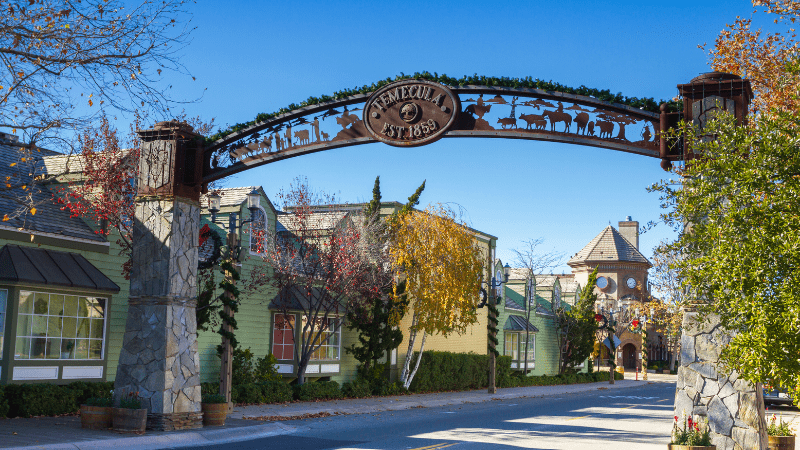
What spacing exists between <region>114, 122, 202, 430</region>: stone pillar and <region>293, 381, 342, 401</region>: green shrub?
9.64 m

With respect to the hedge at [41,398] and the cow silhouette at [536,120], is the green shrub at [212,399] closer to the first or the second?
the hedge at [41,398]

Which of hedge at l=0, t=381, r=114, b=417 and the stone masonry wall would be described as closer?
the stone masonry wall

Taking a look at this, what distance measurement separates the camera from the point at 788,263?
7.39 meters

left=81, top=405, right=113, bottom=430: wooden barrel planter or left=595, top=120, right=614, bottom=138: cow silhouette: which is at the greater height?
left=595, top=120, right=614, bottom=138: cow silhouette

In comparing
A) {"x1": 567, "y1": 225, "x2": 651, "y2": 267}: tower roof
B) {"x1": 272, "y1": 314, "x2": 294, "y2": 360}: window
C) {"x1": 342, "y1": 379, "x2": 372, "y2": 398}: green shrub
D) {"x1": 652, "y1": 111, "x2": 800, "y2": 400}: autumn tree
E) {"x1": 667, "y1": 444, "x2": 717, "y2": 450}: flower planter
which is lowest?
{"x1": 342, "y1": 379, "x2": 372, "y2": 398}: green shrub

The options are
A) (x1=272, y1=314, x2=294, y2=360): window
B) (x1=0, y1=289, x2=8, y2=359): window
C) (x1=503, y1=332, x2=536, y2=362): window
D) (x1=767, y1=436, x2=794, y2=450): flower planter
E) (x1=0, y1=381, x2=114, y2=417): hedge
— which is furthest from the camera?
(x1=503, y1=332, x2=536, y2=362): window

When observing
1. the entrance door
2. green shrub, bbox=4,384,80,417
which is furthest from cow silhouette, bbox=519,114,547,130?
the entrance door

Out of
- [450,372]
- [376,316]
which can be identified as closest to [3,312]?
[376,316]

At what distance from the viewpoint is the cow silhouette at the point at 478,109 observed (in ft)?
39.1

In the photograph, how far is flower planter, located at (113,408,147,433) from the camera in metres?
12.2

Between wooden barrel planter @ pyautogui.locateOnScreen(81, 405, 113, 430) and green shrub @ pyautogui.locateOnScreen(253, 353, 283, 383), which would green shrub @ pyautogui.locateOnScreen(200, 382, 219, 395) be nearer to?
green shrub @ pyautogui.locateOnScreen(253, 353, 283, 383)

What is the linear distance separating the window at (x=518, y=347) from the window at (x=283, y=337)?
1803 centimetres

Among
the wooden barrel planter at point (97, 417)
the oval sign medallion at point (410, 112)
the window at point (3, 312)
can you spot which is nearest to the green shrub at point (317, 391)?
the window at point (3, 312)

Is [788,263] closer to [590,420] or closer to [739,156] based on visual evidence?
[739,156]
